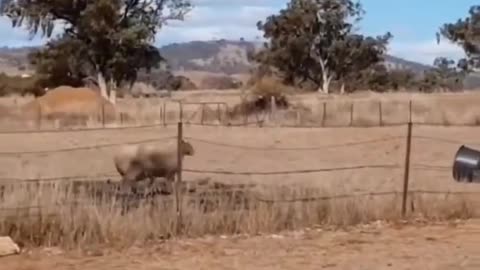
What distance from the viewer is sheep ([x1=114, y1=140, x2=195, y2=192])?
19.0 metres

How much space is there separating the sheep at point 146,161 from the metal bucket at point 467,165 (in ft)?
16.5

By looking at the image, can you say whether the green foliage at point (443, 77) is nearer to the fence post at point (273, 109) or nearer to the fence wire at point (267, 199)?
the fence post at point (273, 109)

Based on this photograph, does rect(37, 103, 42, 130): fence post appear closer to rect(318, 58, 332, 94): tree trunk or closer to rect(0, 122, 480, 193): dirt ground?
rect(0, 122, 480, 193): dirt ground

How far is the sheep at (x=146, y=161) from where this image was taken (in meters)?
19.0

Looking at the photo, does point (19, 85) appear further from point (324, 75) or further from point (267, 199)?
point (267, 199)

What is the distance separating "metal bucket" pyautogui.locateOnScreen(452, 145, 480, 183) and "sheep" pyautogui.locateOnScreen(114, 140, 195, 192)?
5.03 meters

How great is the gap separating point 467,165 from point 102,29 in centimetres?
4036

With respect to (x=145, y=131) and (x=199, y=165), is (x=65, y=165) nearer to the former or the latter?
(x=199, y=165)

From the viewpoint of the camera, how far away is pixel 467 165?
17.6 meters

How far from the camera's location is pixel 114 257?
11305 millimetres

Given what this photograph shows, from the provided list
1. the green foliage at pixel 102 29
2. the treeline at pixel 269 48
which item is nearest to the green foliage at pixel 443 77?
the treeline at pixel 269 48

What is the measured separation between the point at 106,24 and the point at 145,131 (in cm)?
2526

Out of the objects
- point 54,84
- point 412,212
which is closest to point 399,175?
point 412,212

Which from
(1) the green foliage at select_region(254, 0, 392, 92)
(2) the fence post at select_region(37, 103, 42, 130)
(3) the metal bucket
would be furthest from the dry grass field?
(1) the green foliage at select_region(254, 0, 392, 92)
